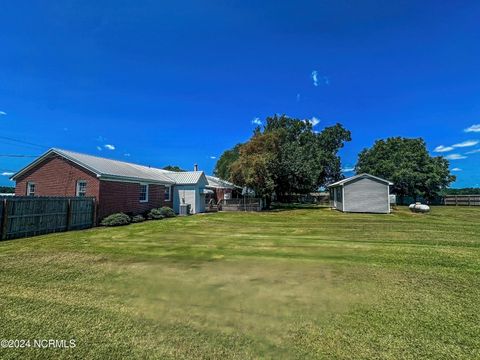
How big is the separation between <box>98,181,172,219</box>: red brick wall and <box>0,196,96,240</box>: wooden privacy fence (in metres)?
0.86

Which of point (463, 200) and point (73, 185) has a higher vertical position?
point (73, 185)

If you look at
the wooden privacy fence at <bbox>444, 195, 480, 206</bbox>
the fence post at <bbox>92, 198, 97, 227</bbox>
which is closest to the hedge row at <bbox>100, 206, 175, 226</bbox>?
the fence post at <bbox>92, 198, 97, 227</bbox>

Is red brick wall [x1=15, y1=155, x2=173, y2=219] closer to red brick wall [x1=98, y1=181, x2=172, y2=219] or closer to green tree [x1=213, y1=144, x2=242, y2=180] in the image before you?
red brick wall [x1=98, y1=181, x2=172, y2=219]

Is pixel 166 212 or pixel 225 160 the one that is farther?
pixel 225 160

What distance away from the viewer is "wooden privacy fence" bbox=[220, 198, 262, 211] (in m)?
30.5

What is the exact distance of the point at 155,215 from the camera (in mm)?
20719

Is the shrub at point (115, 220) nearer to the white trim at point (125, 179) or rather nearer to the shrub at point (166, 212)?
the white trim at point (125, 179)

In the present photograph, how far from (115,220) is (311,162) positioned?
29491 millimetres

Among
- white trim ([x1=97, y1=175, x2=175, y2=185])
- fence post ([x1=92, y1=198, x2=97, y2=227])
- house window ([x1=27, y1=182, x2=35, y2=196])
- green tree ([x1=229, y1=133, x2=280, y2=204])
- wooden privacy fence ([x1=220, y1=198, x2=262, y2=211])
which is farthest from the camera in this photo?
wooden privacy fence ([x1=220, y1=198, x2=262, y2=211])

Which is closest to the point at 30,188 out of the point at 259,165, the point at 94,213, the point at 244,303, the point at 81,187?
the point at 81,187

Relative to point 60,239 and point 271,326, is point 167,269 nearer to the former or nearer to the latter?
point 271,326

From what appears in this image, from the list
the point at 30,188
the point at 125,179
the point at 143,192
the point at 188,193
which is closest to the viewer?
the point at 30,188

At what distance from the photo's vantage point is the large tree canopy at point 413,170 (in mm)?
37969

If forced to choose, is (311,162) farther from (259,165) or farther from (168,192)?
(168,192)
